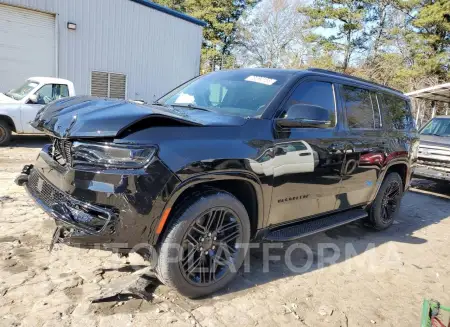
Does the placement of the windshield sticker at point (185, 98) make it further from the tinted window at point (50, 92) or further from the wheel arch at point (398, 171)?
the tinted window at point (50, 92)

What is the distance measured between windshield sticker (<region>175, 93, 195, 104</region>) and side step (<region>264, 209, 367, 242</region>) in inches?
60.7

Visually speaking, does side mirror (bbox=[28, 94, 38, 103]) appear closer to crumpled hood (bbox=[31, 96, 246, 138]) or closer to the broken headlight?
crumpled hood (bbox=[31, 96, 246, 138])

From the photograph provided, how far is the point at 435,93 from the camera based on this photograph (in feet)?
46.1

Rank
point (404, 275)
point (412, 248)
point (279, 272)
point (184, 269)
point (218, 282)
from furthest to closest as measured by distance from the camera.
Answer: point (412, 248) → point (404, 275) → point (279, 272) → point (218, 282) → point (184, 269)

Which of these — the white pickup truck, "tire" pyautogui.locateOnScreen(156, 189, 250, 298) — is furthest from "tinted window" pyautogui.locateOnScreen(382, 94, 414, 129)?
the white pickup truck

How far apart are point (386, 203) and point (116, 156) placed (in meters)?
4.11

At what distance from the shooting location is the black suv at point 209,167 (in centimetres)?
243

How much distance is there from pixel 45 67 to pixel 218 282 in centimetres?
1191

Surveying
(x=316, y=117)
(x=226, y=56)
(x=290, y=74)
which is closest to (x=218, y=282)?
(x=316, y=117)

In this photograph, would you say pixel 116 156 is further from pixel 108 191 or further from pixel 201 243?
pixel 201 243

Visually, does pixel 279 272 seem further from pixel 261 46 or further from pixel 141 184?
pixel 261 46

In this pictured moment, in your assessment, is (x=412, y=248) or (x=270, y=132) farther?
(x=412, y=248)

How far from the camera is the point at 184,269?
2.82 meters

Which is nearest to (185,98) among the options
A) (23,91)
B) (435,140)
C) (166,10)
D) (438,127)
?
(435,140)
